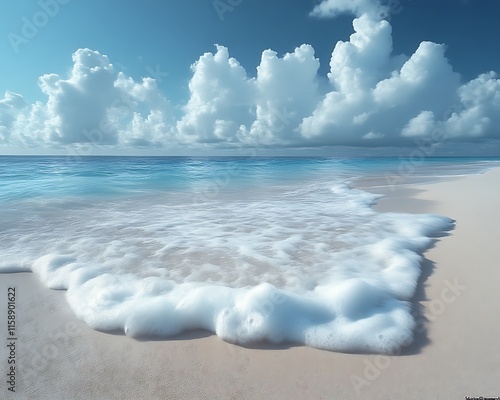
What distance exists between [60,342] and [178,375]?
4.53 feet

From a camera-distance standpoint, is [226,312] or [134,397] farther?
[226,312]

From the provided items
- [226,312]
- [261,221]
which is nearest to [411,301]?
[226,312]

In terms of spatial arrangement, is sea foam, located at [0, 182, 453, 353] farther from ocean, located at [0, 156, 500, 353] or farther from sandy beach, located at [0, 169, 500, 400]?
sandy beach, located at [0, 169, 500, 400]

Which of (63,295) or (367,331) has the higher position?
(367,331)

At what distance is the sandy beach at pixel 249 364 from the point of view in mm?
2209

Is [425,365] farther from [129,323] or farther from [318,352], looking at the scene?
[129,323]

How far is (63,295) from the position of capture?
11.7ft

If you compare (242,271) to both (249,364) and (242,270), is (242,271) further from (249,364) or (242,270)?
(249,364)

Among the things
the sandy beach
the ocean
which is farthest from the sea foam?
the sandy beach

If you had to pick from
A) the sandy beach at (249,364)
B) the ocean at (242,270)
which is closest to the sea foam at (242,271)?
the ocean at (242,270)

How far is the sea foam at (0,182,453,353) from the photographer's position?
9.41ft

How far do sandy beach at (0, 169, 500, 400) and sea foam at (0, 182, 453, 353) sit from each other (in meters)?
0.16

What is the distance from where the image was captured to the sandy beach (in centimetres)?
221

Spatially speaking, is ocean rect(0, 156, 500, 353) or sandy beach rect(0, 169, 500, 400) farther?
ocean rect(0, 156, 500, 353)
